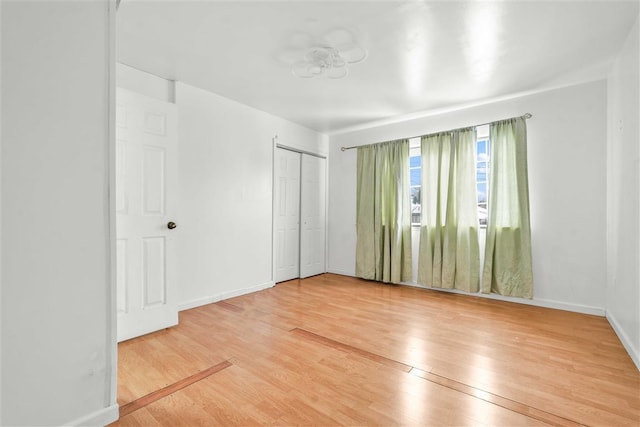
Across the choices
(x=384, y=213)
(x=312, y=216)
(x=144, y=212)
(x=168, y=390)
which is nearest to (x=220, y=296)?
(x=144, y=212)

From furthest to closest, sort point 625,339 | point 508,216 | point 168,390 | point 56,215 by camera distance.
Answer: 1. point 508,216
2. point 625,339
3. point 168,390
4. point 56,215

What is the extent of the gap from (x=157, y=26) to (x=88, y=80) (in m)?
1.17

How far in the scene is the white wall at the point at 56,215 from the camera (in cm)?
120

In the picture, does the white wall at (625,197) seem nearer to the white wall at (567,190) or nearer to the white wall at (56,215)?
the white wall at (567,190)

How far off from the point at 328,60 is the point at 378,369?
8.05ft

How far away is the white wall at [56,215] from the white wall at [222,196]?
6.16ft

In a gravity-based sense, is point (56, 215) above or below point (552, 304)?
above

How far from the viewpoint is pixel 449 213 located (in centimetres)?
396

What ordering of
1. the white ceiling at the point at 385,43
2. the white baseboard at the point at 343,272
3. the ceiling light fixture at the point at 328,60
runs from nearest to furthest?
the white ceiling at the point at 385,43 → the ceiling light fixture at the point at 328,60 → the white baseboard at the point at 343,272

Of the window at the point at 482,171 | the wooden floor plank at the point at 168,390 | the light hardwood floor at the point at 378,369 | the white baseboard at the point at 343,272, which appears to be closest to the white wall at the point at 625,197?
the light hardwood floor at the point at 378,369

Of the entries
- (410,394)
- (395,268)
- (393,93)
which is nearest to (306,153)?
(393,93)

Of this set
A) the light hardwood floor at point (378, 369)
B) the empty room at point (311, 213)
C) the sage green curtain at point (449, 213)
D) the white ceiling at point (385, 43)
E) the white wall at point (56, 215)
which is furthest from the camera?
the sage green curtain at point (449, 213)

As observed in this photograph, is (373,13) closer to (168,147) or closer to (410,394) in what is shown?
(168,147)

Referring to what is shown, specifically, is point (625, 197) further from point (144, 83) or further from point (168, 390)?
point (144, 83)
